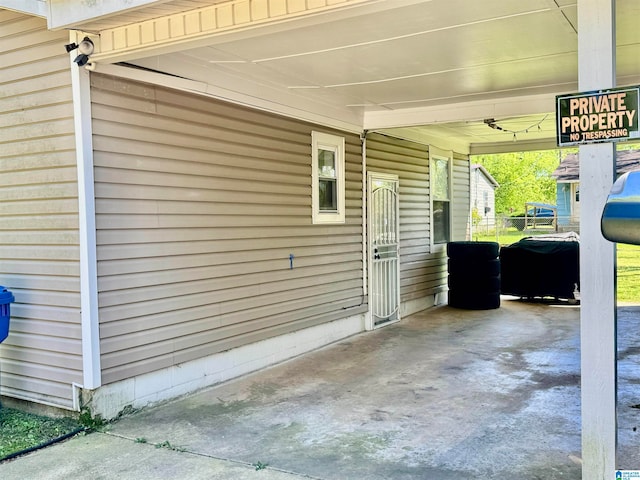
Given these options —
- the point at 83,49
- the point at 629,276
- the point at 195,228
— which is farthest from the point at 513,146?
the point at 83,49

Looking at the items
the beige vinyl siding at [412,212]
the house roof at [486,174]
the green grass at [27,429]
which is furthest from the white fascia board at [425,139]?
the house roof at [486,174]

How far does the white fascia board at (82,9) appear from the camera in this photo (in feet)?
10.8

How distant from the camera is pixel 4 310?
13.1ft

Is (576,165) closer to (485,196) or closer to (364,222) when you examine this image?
(485,196)

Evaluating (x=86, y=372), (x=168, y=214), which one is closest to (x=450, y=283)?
(x=168, y=214)

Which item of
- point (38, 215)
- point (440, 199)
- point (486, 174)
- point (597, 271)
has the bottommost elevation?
point (597, 271)

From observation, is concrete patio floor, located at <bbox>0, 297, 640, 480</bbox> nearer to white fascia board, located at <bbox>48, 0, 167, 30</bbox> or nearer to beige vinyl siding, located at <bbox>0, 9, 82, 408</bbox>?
beige vinyl siding, located at <bbox>0, 9, 82, 408</bbox>

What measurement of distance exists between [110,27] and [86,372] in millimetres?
2374

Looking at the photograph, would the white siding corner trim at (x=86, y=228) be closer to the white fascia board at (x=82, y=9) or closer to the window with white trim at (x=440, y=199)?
the white fascia board at (x=82, y=9)

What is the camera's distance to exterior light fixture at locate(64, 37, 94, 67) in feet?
12.4

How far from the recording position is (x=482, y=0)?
3451 mm

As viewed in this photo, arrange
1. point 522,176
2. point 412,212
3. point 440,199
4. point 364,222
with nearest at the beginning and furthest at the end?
point 364,222, point 412,212, point 440,199, point 522,176

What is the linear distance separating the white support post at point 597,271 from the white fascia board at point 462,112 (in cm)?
367

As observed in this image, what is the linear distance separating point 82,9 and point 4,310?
2.18 m
